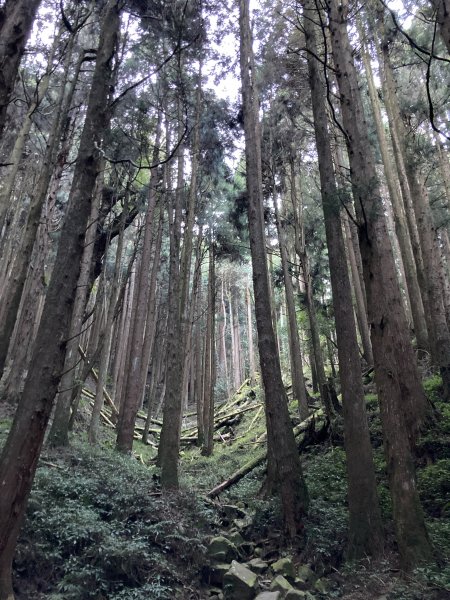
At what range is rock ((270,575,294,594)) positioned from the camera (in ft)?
15.0

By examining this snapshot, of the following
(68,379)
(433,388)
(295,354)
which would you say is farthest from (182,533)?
(295,354)

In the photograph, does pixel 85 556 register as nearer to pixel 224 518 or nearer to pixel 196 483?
pixel 224 518

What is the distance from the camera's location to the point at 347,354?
6.07 metres

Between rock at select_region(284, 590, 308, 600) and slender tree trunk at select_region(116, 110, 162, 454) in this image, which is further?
slender tree trunk at select_region(116, 110, 162, 454)

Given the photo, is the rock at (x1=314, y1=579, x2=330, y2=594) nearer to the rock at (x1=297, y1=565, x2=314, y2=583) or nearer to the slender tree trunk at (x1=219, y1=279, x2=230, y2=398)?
the rock at (x1=297, y1=565, x2=314, y2=583)

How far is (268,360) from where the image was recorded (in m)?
7.39

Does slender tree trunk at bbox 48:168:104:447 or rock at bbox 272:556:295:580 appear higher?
slender tree trunk at bbox 48:168:104:447

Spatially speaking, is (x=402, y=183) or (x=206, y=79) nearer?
(x=402, y=183)

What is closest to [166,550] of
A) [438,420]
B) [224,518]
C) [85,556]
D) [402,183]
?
[85,556]

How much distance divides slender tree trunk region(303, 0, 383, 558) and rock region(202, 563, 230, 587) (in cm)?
167

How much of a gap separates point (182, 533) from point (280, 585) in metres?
1.79

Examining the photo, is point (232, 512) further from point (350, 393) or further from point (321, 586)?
point (350, 393)

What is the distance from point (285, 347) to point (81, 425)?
1928 cm

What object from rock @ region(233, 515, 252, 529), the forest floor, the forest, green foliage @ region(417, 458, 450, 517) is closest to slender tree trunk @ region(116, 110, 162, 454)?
the forest
